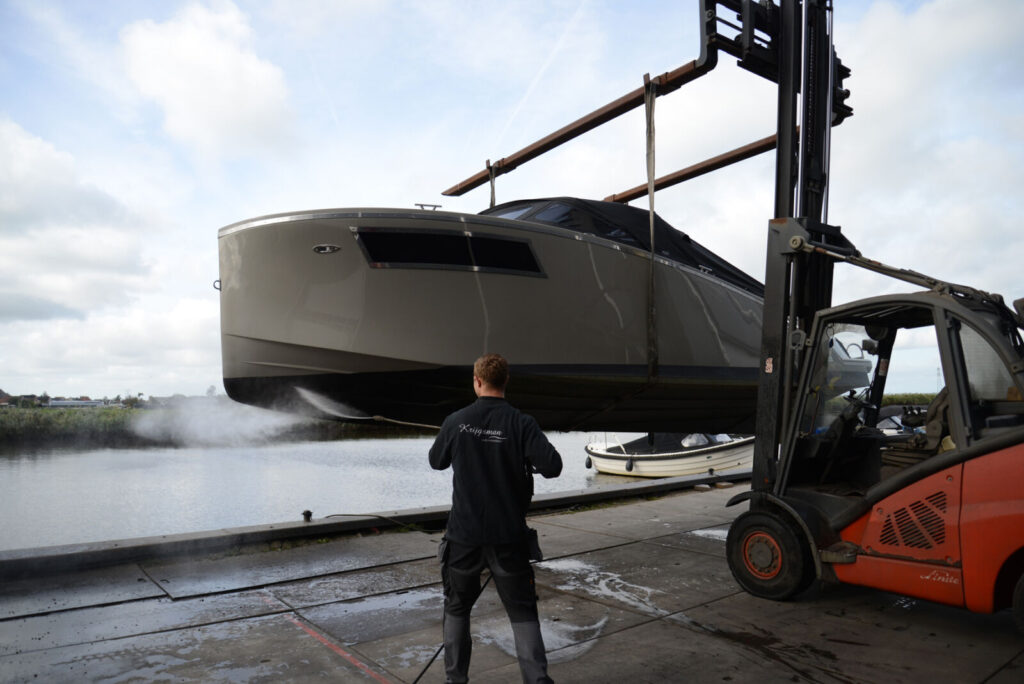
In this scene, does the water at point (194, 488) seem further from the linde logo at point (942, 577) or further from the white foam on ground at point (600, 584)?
the linde logo at point (942, 577)

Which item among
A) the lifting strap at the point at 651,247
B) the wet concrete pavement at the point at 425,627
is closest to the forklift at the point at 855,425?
the wet concrete pavement at the point at 425,627

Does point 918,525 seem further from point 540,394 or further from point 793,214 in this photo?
point 540,394

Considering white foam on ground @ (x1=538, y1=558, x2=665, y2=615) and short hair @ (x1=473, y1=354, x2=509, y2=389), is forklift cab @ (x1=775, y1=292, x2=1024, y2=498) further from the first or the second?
short hair @ (x1=473, y1=354, x2=509, y2=389)

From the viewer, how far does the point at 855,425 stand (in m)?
4.25

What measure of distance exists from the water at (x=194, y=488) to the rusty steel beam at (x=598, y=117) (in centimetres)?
1046

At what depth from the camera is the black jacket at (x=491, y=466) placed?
2.38 m

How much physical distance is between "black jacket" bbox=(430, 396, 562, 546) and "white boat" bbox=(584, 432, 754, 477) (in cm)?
1712

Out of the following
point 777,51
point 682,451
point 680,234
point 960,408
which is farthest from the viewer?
point 682,451

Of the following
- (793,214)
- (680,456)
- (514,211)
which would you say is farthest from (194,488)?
(793,214)

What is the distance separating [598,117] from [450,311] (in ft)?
8.10

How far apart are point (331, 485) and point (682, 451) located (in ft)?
41.3

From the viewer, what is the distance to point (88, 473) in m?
22.8


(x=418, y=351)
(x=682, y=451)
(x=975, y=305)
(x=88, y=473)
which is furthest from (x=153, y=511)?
(x=975, y=305)

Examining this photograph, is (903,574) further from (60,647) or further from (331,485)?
(331,485)
